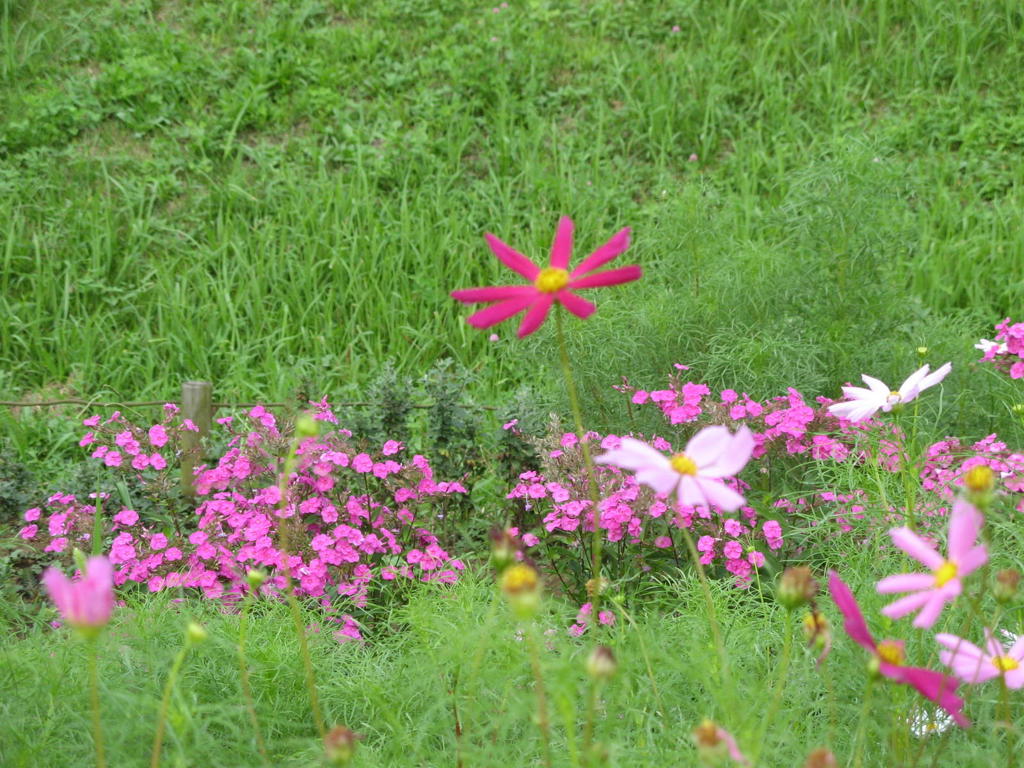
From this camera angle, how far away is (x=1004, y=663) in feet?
3.29

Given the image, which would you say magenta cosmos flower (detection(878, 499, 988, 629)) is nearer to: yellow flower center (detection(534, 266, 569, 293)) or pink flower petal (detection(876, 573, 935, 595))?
pink flower petal (detection(876, 573, 935, 595))

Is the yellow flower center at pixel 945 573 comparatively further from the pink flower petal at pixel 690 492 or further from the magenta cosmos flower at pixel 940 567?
the pink flower petal at pixel 690 492

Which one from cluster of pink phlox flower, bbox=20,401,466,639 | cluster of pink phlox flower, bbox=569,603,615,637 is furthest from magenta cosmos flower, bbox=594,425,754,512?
cluster of pink phlox flower, bbox=20,401,466,639

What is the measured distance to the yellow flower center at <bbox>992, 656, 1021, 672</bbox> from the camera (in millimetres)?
991

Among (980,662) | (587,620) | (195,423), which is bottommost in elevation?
(195,423)

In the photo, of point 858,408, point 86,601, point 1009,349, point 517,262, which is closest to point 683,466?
point 517,262

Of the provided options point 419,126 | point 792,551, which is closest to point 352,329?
point 419,126

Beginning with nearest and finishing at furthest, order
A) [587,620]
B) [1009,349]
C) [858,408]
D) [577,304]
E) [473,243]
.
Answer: [577,304], [858,408], [587,620], [1009,349], [473,243]

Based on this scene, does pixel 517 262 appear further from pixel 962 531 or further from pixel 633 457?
pixel 962 531

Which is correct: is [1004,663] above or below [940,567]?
below

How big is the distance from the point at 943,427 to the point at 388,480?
4.80 ft

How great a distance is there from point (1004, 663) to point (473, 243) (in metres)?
3.66

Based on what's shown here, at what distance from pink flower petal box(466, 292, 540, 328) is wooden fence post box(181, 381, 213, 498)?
198 cm

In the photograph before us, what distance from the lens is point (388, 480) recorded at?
2.70 m
